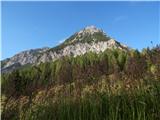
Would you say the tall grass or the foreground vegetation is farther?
the foreground vegetation

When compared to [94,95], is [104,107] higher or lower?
lower

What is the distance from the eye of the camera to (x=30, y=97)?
5.07 meters

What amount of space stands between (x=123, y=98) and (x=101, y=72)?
54cm

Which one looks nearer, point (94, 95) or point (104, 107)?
point (104, 107)

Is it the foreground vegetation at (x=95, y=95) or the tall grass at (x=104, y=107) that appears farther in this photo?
the foreground vegetation at (x=95, y=95)

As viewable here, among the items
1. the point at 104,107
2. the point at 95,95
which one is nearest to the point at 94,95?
the point at 95,95

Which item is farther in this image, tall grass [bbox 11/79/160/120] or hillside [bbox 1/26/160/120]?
hillside [bbox 1/26/160/120]

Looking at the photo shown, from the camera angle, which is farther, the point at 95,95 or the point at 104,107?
the point at 95,95

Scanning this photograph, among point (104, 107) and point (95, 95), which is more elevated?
point (95, 95)

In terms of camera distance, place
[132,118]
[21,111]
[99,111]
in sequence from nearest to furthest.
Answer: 1. [132,118]
2. [99,111]
3. [21,111]

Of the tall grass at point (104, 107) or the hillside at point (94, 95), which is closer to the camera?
the tall grass at point (104, 107)

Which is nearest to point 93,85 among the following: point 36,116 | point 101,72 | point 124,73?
point 101,72

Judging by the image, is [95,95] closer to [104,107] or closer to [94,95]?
[94,95]

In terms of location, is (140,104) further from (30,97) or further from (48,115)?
(30,97)
